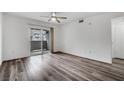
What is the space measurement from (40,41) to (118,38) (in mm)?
5006

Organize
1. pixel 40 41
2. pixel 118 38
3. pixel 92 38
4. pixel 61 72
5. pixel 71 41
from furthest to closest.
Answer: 1. pixel 40 41
2. pixel 71 41
3. pixel 118 38
4. pixel 92 38
5. pixel 61 72

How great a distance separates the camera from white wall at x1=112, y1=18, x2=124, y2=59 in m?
4.50

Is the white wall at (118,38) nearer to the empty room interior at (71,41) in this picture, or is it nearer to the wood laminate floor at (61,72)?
the empty room interior at (71,41)

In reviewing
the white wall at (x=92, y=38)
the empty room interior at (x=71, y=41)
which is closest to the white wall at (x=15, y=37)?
the empty room interior at (x=71, y=41)

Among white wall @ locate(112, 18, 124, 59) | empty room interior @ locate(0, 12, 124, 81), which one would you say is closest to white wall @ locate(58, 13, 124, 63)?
empty room interior @ locate(0, 12, 124, 81)

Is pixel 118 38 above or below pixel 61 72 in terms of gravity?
above

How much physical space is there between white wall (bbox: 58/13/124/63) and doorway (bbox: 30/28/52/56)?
4.89 feet

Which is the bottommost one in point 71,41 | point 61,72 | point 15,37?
point 61,72

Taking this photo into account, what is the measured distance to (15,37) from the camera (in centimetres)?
439

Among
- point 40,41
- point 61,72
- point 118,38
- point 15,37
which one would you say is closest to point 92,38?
point 118,38

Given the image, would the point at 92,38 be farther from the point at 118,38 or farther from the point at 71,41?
the point at 71,41

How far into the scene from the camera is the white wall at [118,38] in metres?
4.50
